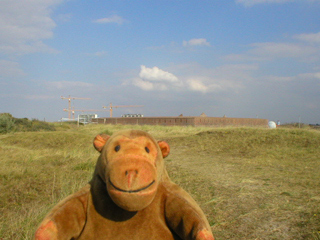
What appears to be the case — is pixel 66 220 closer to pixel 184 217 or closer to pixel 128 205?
pixel 128 205

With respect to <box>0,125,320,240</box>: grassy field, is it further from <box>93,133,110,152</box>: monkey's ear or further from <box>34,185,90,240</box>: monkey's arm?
<box>93,133,110,152</box>: monkey's ear

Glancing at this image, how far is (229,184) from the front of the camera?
570 cm

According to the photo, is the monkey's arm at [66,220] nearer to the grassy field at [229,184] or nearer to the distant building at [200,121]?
the grassy field at [229,184]

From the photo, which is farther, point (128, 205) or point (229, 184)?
point (229, 184)

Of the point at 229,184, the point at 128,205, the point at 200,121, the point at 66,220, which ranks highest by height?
the point at 200,121

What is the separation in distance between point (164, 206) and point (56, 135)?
39.1 ft

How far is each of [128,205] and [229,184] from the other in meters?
4.31

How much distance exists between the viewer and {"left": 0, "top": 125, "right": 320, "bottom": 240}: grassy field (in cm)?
364

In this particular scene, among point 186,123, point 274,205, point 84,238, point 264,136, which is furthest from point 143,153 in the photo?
point 186,123

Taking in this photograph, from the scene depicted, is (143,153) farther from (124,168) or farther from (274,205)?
(274,205)

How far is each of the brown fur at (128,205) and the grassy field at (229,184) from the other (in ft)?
4.57

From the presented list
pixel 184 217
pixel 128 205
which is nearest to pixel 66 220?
pixel 128 205

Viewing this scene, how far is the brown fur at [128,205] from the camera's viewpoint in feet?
5.81

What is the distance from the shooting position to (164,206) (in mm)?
2094
